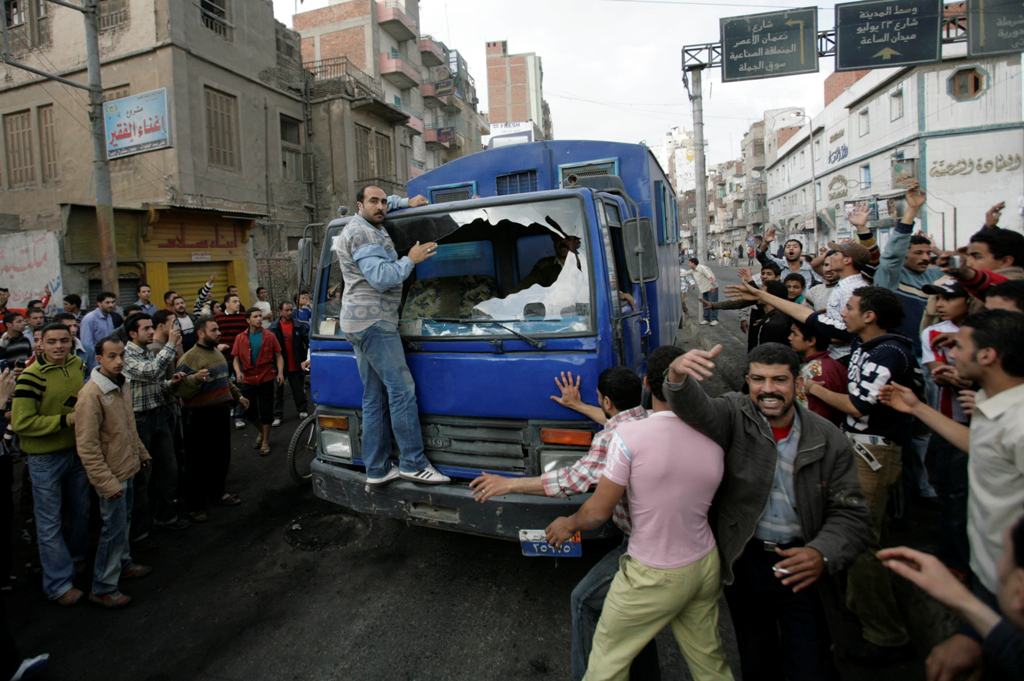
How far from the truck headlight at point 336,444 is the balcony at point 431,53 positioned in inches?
1468

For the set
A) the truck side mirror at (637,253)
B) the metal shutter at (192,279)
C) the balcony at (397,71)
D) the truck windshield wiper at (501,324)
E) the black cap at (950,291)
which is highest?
the balcony at (397,71)

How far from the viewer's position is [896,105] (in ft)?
87.8

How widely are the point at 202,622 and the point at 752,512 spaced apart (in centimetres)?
331

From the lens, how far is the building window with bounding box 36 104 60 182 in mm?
16438

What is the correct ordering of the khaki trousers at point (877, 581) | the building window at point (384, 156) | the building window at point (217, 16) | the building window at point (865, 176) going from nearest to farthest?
the khaki trousers at point (877, 581) → the building window at point (217, 16) → the building window at point (384, 156) → the building window at point (865, 176)

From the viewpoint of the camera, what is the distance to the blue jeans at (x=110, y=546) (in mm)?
3699

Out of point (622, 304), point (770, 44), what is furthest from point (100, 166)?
point (770, 44)

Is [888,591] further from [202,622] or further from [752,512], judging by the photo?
[202,622]

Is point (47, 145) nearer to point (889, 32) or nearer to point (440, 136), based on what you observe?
point (889, 32)

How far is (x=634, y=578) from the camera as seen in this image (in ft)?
7.11

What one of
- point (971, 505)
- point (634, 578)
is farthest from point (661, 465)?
point (971, 505)

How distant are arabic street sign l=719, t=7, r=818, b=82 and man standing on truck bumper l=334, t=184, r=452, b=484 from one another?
→ 42.6 feet

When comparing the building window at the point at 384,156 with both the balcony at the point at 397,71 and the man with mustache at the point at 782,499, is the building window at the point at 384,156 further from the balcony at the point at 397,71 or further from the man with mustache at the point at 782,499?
the man with mustache at the point at 782,499

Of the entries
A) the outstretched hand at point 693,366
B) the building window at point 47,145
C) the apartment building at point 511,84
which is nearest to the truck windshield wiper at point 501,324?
the outstretched hand at point 693,366
